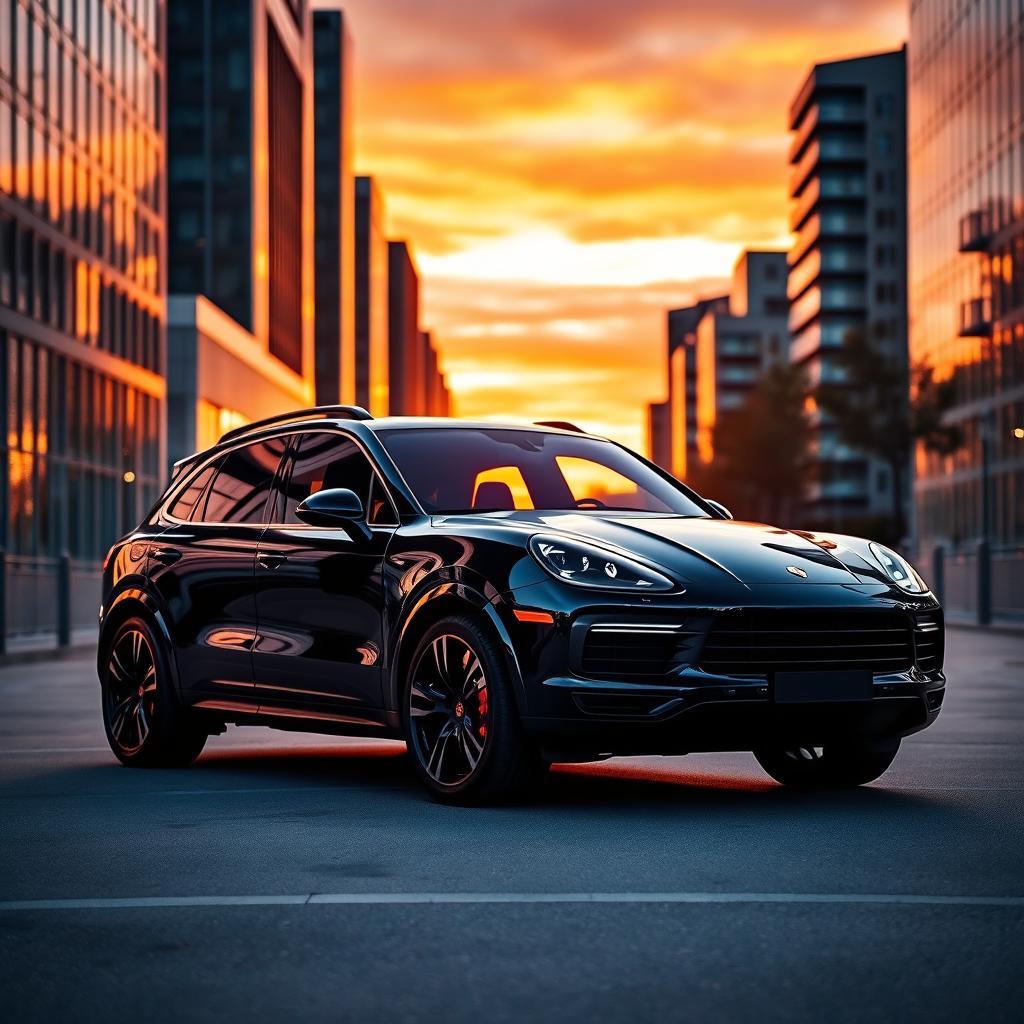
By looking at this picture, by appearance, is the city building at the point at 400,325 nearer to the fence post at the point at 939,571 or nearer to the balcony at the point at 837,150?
the balcony at the point at 837,150

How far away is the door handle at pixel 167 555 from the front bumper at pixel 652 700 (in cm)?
273

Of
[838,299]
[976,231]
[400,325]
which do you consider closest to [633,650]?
[976,231]

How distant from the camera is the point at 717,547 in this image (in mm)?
7672

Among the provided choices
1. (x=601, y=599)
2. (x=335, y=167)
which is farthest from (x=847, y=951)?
(x=335, y=167)

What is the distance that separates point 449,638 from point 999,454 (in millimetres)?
50086

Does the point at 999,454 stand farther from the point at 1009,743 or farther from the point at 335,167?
the point at 335,167

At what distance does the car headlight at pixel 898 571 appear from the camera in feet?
26.0

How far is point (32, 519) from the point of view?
4416 cm

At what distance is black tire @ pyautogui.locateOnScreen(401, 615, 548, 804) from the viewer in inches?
292

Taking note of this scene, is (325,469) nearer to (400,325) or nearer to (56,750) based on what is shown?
(56,750)

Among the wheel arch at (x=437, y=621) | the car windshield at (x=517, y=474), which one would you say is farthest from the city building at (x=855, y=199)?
the wheel arch at (x=437, y=621)

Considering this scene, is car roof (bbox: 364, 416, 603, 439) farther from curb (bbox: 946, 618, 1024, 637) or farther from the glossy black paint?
curb (bbox: 946, 618, 1024, 637)

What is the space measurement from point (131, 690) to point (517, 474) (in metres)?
2.38

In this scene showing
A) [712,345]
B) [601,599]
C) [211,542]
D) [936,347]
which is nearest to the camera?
[601,599]
